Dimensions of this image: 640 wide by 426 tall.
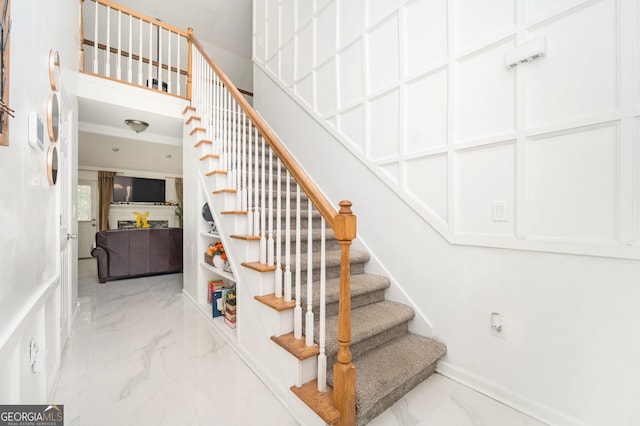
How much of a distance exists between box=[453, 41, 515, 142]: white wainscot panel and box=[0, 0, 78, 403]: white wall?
7.06ft

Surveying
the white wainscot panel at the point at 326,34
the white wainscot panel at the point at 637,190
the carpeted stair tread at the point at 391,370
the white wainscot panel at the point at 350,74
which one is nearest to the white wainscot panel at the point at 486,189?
the white wainscot panel at the point at 637,190

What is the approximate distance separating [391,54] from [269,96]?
2069 mm

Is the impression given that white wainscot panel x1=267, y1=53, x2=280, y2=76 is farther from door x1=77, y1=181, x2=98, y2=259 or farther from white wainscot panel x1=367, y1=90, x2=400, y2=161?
door x1=77, y1=181, x2=98, y2=259

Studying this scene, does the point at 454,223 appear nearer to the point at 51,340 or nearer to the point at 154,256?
the point at 51,340

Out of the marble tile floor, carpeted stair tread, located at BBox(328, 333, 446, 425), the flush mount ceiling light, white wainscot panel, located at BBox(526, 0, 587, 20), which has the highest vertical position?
the flush mount ceiling light

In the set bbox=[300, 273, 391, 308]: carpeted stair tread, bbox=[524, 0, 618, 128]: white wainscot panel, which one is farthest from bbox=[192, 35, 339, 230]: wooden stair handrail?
bbox=[524, 0, 618, 128]: white wainscot panel

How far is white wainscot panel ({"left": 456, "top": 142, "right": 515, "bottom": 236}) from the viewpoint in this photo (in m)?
1.54

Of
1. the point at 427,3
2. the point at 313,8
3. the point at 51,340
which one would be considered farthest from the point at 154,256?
the point at 427,3

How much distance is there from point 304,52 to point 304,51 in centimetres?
1

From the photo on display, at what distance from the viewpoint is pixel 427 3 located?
1894mm

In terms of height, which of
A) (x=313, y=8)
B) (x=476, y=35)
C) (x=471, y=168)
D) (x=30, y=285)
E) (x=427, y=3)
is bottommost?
(x=30, y=285)

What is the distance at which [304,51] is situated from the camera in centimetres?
308

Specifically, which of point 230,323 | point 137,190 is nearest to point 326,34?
point 230,323

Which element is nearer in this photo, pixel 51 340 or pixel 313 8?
pixel 51 340
